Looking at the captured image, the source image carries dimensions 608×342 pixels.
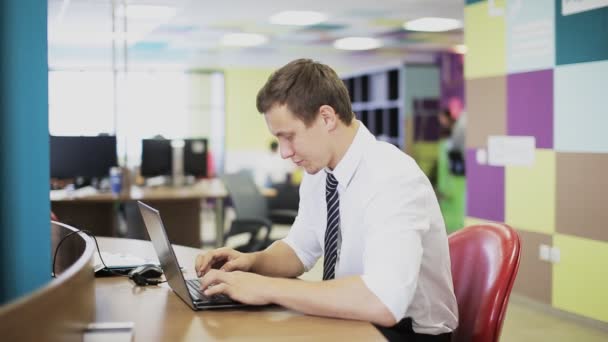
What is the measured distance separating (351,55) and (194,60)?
2.99 metres

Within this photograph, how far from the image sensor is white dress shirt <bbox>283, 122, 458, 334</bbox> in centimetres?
163

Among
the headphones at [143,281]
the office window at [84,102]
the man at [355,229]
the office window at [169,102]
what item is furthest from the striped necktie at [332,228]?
the office window at [169,102]

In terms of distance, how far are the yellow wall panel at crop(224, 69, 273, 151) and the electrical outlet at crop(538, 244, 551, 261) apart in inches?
408

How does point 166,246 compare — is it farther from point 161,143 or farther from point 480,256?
point 161,143

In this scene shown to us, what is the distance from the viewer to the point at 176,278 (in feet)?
6.35

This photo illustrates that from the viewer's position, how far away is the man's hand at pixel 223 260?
6.94 ft

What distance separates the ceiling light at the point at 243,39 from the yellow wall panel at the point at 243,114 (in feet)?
11.4

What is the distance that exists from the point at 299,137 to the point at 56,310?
901 millimetres

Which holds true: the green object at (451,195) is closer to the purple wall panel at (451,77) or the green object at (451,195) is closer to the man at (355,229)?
the purple wall panel at (451,77)

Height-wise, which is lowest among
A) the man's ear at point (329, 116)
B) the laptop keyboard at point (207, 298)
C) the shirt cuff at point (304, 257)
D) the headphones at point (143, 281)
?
the headphones at point (143, 281)

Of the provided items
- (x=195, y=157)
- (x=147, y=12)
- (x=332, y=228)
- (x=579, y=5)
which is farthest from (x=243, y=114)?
(x=332, y=228)

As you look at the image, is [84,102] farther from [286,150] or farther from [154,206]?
[286,150]

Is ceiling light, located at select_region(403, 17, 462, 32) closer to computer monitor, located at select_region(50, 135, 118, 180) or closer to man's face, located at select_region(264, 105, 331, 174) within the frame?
computer monitor, located at select_region(50, 135, 118, 180)

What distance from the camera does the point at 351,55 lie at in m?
12.9
